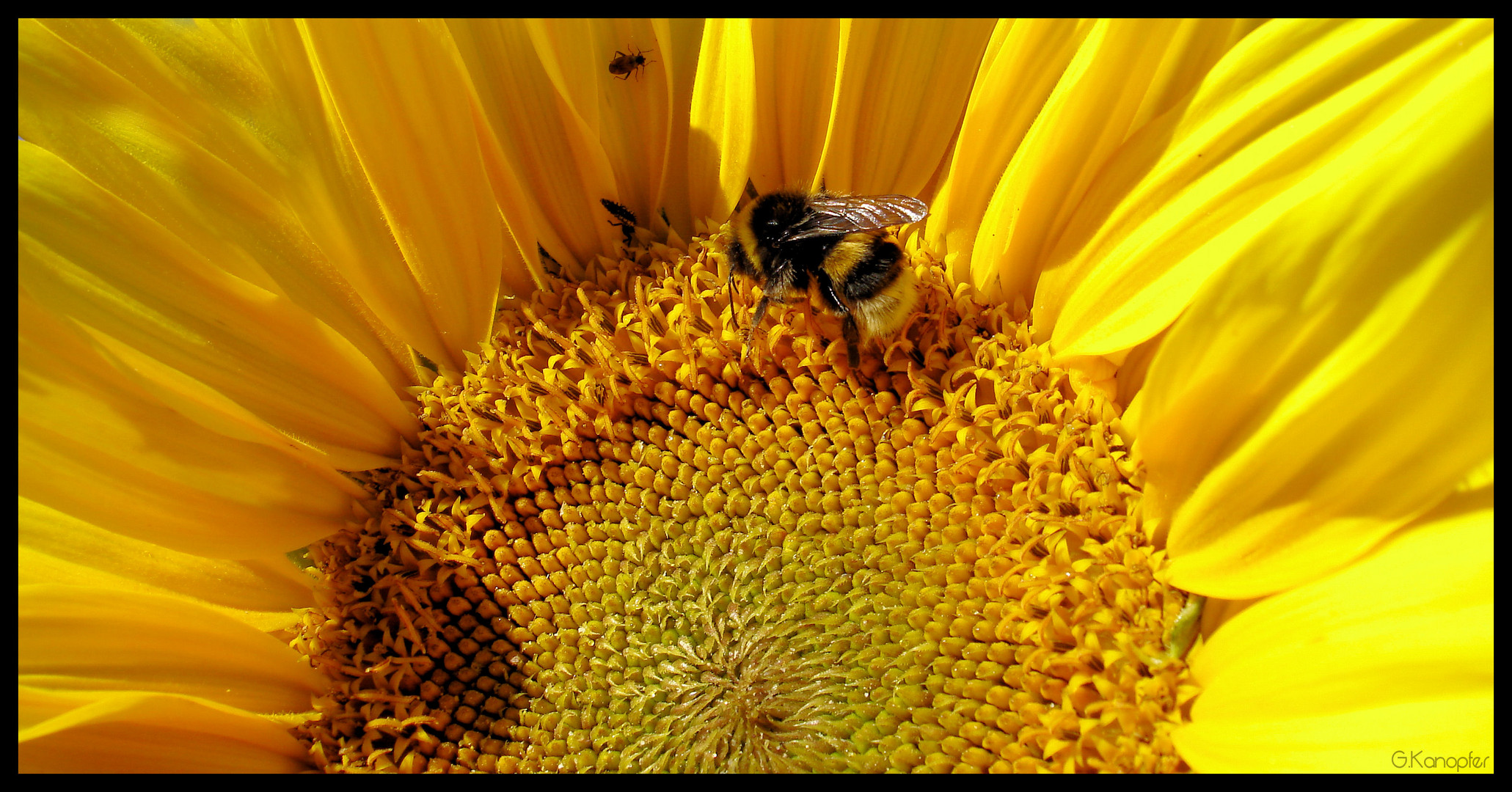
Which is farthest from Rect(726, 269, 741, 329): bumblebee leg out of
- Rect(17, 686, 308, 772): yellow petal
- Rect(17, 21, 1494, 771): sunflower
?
Rect(17, 686, 308, 772): yellow petal

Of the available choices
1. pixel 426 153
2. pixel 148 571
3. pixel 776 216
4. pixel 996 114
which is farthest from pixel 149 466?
pixel 996 114

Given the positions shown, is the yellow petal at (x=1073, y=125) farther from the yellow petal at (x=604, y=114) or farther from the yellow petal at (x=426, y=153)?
the yellow petal at (x=426, y=153)

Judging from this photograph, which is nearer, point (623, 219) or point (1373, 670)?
point (1373, 670)

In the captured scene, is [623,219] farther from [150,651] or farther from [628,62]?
[150,651]

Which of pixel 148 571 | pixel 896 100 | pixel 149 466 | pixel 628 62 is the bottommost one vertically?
pixel 148 571

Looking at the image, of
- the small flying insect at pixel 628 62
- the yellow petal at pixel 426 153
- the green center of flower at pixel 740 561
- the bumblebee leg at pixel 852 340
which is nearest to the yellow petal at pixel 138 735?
the green center of flower at pixel 740 561

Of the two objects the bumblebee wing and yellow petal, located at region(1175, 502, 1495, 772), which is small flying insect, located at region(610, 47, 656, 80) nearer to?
the bumblebee wing
